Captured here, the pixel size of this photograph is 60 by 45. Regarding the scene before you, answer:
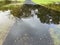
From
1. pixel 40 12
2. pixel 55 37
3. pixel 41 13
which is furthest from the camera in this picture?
pixel 40 12

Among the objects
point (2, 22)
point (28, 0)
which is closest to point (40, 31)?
point (2, 22)

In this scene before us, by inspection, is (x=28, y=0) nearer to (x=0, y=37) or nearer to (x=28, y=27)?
(x=28, y=27)

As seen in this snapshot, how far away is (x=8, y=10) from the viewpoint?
38.4 feet

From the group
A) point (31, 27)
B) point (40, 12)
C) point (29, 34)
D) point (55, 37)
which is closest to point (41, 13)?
point (40, 12)

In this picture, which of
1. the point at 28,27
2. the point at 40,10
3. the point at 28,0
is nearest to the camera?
the point at 28,27

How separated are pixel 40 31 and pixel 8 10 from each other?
4.27 metres

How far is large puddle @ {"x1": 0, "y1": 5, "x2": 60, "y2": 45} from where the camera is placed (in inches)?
280

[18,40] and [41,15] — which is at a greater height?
[18,40]

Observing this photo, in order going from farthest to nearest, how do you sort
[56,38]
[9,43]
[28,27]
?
[28,27]
[56,38]
[9,43]

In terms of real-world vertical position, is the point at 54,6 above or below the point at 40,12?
below

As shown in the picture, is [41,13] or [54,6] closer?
[41,13]

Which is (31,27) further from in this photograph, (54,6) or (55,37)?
(54,6)

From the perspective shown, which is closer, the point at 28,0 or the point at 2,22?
the point at 2,22

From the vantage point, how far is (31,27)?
8.80 meters
